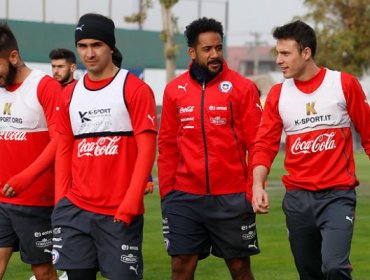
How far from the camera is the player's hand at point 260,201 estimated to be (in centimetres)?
863

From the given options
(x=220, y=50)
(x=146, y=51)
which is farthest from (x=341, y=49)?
(x=220, y=50)

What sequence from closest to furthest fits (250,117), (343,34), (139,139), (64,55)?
(139,139) < (250,117) < (64,55) < (343,34)

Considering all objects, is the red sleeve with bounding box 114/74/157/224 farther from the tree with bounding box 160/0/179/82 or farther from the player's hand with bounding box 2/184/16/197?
the tree with bounding box 160/0/179/82

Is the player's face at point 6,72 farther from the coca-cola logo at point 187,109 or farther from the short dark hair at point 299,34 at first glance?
the short dark hair at point 299,34

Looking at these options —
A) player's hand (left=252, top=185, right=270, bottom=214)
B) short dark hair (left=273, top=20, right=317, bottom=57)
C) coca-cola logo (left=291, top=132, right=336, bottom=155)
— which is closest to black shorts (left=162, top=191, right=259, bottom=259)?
coca-cola logo (left=291, top=132, right=336, bottom=155)

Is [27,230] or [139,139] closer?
[139,139]

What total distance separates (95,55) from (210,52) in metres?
1.83

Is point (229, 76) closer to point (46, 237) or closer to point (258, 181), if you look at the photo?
point (258, 181)

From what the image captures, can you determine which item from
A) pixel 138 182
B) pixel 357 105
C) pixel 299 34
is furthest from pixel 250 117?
pixel 138 182

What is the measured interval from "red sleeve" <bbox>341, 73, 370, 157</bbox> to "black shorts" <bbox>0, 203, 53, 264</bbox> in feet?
8.43

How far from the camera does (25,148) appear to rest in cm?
954

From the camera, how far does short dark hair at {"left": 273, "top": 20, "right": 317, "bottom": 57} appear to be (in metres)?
9.23

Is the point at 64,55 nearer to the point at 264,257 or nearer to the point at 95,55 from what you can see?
the point at 264,257

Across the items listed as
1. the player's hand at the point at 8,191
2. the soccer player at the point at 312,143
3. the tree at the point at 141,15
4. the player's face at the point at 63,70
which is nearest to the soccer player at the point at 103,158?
the player's hand at the point at 8,191
